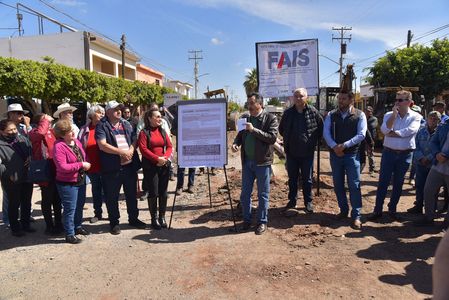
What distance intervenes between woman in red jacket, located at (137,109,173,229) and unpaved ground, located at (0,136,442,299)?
479 mm

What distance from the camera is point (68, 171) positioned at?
4.85 meters

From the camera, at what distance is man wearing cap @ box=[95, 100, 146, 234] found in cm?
523

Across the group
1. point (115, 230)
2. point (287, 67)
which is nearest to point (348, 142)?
point (287, 67)

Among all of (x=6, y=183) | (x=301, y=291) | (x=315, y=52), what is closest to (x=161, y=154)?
(x=6, y=183)

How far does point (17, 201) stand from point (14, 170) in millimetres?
480

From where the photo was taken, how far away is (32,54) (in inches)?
1218

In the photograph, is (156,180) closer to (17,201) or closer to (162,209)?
(162,209)

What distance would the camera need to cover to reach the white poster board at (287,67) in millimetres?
6781

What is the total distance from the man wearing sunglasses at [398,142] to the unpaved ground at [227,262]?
53 cm

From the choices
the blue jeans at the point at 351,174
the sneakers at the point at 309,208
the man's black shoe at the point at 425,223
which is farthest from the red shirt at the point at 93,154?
the man's black shoe at the point at 425,223

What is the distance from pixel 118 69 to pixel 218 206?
111 feet

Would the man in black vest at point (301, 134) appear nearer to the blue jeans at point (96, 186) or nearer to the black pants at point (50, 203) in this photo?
the blue jeans at point (96, 186)

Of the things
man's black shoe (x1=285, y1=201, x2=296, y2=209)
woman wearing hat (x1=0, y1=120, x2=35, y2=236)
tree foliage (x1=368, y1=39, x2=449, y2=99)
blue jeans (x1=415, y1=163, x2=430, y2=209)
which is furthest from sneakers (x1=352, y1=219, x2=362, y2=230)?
tree foliage (x1=368, y1=39, x2=449, y2=99)

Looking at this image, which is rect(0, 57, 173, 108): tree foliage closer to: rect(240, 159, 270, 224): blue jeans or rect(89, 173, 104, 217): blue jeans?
rect(89, 173, 104, 217): blue jeans
